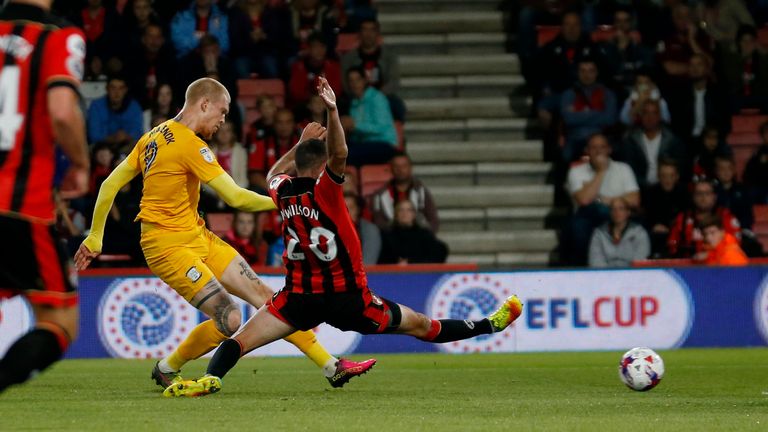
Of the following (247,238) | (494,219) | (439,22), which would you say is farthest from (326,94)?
(439,22)

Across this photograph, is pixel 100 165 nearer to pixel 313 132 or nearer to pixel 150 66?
pixel 150 66

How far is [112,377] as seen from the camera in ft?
35.7

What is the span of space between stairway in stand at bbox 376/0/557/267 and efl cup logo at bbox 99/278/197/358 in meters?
4.29

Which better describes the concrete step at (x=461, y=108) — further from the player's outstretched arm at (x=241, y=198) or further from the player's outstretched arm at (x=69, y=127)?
the player's outstretched arm at (x=69, y=127)

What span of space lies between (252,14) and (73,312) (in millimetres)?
12381

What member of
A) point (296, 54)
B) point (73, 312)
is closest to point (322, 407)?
point (73, 312)

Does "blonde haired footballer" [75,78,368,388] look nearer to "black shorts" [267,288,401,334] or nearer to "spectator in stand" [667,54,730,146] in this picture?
"black shorts" [267,288,401,334]

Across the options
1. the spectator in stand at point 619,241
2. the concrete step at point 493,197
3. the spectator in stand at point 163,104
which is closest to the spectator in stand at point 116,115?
the spectator in stand at point 163,104

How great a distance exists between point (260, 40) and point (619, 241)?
546cm

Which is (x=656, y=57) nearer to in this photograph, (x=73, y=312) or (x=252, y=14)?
(x=252, y=14)

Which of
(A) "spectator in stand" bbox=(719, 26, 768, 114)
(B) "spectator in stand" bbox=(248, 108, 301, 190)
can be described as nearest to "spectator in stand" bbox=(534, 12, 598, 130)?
(A) "spectator in stand" bbox=(719, 26, 768, 114)

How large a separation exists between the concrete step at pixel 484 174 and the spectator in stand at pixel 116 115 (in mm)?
3768

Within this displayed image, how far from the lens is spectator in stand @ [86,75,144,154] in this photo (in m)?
16.1

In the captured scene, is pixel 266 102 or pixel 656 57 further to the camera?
pixel 656 57
